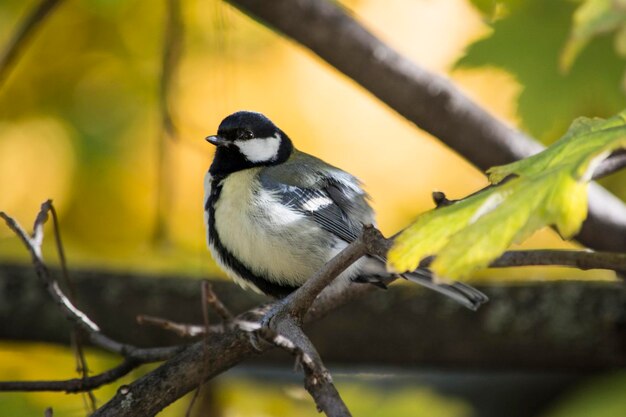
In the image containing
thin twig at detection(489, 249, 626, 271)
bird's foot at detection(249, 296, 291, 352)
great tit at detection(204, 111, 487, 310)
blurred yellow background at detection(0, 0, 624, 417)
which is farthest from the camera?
blurred yellow background at detection(0, 0, 624, 417)

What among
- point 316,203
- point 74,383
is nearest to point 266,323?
point 74,383

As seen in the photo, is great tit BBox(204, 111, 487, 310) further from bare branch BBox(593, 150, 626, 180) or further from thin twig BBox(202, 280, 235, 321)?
thin twig BBox(202, 280, 235, 321)

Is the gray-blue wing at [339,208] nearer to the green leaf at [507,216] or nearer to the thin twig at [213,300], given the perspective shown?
the thin twig at [213,300]

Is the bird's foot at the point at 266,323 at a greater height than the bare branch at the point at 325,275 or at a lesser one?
lesser

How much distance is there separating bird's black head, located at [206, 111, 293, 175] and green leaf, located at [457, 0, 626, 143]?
64 centimetres

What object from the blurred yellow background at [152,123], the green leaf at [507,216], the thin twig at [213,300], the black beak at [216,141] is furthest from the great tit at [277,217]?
the green leaf at [507,216]

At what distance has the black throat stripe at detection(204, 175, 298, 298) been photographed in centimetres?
209

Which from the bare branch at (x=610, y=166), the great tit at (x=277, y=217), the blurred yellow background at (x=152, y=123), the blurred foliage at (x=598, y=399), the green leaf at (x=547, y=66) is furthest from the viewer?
the blurred yellow background at (x=152, y=123)

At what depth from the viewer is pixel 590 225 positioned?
2.23 meters

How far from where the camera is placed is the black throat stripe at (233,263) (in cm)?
209

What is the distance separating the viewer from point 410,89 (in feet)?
7.34

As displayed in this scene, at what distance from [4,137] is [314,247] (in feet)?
4.86

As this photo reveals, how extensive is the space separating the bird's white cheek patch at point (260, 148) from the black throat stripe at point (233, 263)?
0.14 m

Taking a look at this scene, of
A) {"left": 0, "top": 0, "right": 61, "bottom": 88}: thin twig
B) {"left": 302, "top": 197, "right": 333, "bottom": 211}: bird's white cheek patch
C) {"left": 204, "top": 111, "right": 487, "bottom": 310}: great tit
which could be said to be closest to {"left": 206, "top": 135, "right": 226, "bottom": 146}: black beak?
{"left": 204, "top": 111, "right": 487, "bottom": 310}: great tit
